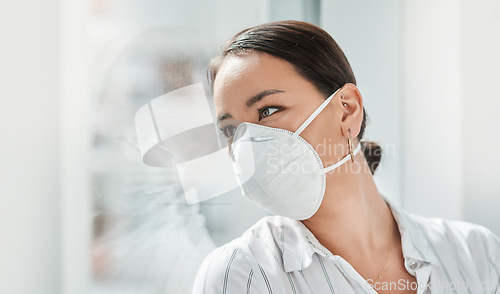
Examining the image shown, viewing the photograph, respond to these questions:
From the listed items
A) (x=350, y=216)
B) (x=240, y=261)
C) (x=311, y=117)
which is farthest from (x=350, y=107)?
(x=240, y=261)

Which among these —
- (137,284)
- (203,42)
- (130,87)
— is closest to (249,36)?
(203,42)

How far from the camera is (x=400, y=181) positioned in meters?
0.72

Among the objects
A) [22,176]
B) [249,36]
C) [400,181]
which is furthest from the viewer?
[22,176]

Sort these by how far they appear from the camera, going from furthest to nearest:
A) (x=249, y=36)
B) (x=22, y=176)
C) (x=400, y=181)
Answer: (x=22, y=176) → (x=400, y=181) → (x=249, y=36)

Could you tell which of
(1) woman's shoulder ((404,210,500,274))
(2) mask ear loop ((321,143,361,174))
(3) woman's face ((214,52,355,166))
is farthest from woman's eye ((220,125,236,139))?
(1) woman's shoulder ((404,210,500,274))

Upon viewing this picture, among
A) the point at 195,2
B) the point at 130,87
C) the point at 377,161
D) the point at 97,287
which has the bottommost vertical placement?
the point at 97,287

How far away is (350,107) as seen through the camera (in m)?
0.64

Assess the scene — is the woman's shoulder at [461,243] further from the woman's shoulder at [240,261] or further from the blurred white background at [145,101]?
the woman's shoulder at [240,261]

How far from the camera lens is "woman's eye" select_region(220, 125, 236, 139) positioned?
2.04ft

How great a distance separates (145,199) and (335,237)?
31 centimetres

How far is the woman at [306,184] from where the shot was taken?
1.99ft

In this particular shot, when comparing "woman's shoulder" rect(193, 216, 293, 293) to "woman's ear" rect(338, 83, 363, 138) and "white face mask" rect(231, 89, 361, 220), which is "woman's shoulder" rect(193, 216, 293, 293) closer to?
"white face mask" rect(231, 89, 361, 220)

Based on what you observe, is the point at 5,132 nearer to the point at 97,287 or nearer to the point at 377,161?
the point at 97,287

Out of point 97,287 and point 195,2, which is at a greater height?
point 195,2
